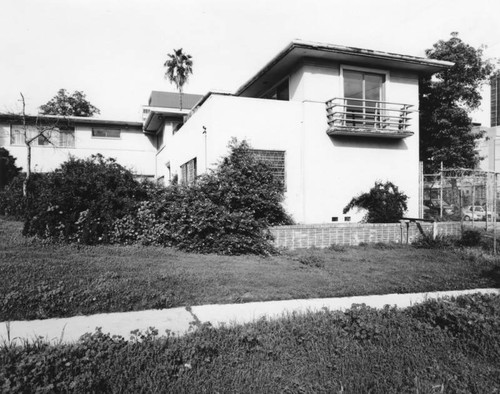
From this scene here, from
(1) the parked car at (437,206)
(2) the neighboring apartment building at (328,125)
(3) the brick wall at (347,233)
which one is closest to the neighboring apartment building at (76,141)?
(2) the neighboring apartment building at (328,125)

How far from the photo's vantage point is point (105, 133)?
28125 millimetres

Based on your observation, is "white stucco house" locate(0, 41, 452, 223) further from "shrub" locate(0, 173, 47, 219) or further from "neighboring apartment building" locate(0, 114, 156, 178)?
"neighboring apartment building" locate(0, 114, 156, 178)

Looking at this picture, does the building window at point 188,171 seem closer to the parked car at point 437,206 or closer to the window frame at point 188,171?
the window frame at point 188,171

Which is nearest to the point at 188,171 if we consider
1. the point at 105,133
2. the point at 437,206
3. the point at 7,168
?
the point at 437,206

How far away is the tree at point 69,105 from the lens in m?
46.2

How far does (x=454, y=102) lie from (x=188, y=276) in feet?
70.2

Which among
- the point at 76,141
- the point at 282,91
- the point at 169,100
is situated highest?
the point at 169,100

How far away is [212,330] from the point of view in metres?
4.12

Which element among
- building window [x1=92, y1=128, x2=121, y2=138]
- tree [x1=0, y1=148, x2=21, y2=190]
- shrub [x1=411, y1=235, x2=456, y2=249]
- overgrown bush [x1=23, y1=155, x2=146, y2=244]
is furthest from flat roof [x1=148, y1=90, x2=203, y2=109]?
shrub [x1=411, y1=235, x2=456, y2=249]

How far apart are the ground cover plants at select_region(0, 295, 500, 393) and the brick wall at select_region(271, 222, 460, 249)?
5739 millimetres

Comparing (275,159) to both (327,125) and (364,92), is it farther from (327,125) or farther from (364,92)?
(364,92)

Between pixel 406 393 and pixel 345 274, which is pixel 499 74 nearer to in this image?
pixel 345 274

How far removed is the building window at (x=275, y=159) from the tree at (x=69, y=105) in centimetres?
4019

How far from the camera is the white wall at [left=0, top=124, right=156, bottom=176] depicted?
1030 inches
